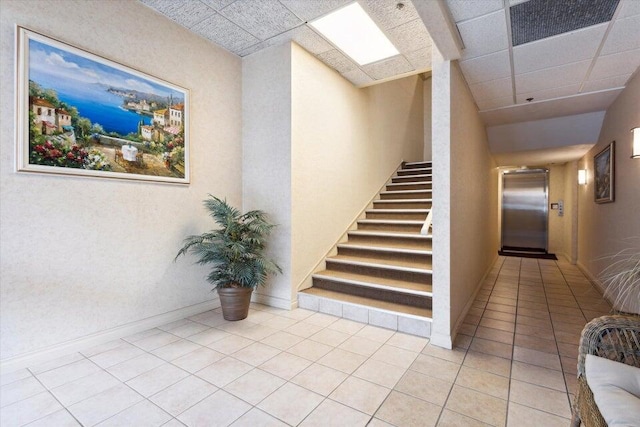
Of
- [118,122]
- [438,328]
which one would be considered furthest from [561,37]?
[118,122]

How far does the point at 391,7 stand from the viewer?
2.73 m

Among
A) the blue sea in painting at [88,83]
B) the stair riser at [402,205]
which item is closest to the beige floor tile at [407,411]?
the blue sea in painting at [88,83]

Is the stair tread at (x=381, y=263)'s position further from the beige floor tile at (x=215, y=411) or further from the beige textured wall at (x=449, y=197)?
the beige floor tile at (x=215, y=411)

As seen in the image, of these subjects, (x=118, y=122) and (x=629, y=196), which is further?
(x=629, y=196)

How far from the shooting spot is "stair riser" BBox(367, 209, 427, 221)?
4.50m

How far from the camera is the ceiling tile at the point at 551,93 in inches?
132

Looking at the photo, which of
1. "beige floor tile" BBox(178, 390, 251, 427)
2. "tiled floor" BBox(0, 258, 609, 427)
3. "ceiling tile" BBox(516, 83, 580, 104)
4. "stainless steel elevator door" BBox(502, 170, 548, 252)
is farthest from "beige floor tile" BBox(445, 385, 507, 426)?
"stainless steel elevator door" BBox(502, 170, 548, 252)

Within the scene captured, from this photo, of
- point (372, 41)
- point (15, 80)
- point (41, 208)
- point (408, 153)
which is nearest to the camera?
point (15, 80)

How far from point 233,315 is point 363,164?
3.07 meters

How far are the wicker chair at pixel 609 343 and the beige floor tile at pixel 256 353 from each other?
6.38 ft

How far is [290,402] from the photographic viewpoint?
1869 mm

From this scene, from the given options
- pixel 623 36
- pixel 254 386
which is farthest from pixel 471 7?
pixel 254 386

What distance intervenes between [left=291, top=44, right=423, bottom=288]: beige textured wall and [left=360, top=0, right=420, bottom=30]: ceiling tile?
3.42 ft

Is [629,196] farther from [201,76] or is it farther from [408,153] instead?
[201,76]
